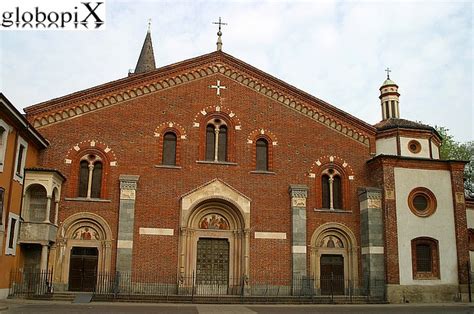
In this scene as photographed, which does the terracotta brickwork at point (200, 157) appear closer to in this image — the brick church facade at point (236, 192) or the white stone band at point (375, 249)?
the brick church facade at point (236, 192)

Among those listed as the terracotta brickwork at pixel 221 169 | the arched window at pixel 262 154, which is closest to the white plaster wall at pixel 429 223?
the terracotta brickwork at pixel 221 169

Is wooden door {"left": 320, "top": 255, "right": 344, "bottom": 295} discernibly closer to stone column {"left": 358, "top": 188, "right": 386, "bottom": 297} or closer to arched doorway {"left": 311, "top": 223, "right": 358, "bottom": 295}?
arched doorway {"left": 311, "top": 223, "right": 358, "bottom": 295}

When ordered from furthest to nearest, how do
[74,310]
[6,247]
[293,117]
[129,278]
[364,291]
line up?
[293,117] → [364,291] → [129,278] → [6,247] → [74,310]

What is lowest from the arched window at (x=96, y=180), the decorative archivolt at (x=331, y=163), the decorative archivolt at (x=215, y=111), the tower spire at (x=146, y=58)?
the arched window at (x=96, y=180)

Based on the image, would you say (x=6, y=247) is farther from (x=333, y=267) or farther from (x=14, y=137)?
(x=333, y=267)

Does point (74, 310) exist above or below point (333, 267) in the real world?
below

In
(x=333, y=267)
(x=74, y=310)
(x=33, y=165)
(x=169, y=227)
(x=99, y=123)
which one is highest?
(x=99, y=123)

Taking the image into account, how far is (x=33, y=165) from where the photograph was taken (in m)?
23.4

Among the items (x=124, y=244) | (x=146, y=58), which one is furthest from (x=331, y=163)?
(x=146, y=58)

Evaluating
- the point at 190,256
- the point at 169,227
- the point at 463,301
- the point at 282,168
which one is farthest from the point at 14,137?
the point at 463,301

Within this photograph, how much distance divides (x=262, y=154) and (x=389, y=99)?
34.6 feet

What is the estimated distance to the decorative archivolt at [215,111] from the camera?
2570 centimetres

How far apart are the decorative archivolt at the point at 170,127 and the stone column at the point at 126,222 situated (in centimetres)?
262

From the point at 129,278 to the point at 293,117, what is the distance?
38.1 feet
